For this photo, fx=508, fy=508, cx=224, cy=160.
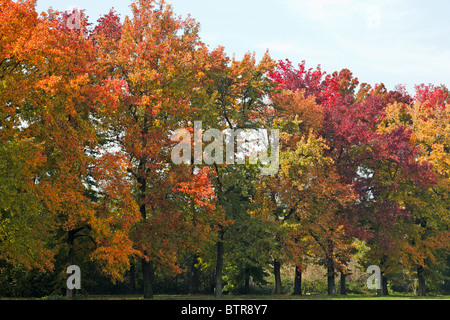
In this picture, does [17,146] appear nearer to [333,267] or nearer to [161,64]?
[161,64]

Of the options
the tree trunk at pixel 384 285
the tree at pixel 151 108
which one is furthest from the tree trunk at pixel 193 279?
the tree trunk at pixel 384 285

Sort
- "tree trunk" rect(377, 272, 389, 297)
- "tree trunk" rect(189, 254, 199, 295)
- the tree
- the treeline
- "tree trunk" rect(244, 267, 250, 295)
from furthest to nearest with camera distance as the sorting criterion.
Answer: "tree trunk" rect(377, 272, 389, 297) → "tree trunk" rect(189, 254, 199, 295) → "tree trunk" rect(244, 267, 250, 295) → the tree → the treeline

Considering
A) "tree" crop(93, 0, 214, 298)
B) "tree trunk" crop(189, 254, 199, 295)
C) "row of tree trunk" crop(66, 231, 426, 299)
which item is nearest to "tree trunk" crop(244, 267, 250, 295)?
"row of tree trunk" crop(66, 231, 426, 299)

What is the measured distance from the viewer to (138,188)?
102 ft

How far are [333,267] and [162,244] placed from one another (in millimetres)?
15864

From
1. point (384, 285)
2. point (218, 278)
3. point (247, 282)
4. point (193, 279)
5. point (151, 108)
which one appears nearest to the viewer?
point (151, 108)

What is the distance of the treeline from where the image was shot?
24891mm

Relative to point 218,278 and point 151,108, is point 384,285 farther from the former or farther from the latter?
point 151,108

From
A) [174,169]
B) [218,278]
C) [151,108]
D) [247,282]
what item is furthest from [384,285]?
[151,108]

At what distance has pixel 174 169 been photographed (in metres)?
30.7

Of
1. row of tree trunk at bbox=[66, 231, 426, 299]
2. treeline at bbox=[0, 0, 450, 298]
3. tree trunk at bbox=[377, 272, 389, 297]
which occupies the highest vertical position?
treeline at bbox=[0, 0, 450, 298]

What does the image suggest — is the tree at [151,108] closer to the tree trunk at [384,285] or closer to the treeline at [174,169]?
the treeline at [174,169]

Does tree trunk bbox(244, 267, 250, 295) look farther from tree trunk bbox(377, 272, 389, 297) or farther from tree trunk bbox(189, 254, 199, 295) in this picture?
tree trunk bbox(377, 272, 389, 297)
